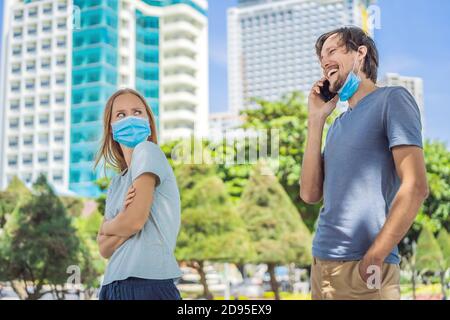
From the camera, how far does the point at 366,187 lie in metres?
1.13

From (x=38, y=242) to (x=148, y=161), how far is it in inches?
244

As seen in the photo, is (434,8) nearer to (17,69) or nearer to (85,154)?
(85,154)

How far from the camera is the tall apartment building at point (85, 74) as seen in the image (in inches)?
838

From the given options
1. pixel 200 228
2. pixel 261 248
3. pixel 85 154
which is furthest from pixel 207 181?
pixel 85 154

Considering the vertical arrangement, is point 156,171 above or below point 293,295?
above

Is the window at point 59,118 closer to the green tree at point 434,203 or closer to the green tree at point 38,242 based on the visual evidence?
the green tree at point 434,203

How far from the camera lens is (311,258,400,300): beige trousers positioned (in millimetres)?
1121

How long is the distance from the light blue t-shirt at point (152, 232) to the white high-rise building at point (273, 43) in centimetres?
4083

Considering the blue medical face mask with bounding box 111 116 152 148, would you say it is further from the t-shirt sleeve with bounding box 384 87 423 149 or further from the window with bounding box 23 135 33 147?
the window with bounding box 23 135 33 147

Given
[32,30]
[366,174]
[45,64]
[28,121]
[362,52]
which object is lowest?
[366,174]

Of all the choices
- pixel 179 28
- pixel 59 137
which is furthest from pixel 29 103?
pixel 179 28

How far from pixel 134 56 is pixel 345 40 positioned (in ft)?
70.7

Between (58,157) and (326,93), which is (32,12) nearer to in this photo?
(58,157)

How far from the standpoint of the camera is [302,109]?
1104 cm
